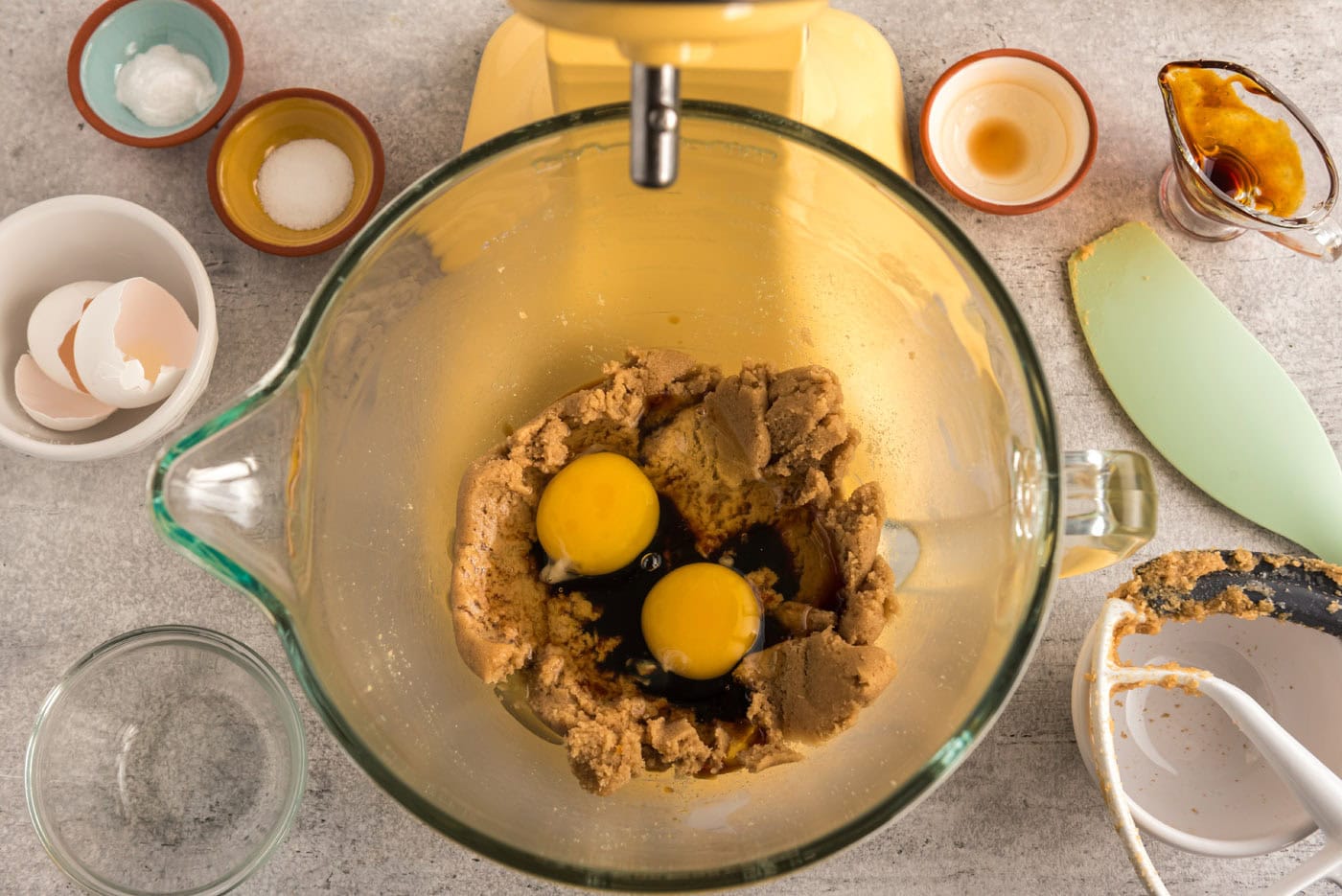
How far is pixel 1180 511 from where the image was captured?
133 centimetres

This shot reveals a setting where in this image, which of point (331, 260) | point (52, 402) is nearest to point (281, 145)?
point (331, 260)

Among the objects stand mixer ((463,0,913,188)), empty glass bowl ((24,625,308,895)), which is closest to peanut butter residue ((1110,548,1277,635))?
stand mixer ((463,0,913,188))

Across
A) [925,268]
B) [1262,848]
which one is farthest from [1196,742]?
[925,268]

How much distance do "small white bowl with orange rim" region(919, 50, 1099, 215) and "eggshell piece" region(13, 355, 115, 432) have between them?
1.10 metres

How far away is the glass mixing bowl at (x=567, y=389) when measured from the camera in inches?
36.2

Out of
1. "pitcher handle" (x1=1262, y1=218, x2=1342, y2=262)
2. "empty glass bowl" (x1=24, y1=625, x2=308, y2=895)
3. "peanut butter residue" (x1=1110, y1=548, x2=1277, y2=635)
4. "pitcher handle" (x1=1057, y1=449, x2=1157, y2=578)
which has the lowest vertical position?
"empty glass bowl" (x1=24, y1=625, x2=308, y2=895)

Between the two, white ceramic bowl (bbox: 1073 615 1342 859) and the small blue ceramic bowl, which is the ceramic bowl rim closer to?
white ceramic bowl (bbox: 1073 615 1342 859)

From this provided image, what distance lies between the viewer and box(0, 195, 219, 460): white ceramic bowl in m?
1.21

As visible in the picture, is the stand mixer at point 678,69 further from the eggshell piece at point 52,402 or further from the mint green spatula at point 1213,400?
the eggshell piece at point 52,402

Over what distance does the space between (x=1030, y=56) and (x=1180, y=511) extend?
24.5 inches

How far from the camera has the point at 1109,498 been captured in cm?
93

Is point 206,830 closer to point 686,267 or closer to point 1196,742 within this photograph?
point 686,267

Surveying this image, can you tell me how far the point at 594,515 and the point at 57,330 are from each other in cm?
72

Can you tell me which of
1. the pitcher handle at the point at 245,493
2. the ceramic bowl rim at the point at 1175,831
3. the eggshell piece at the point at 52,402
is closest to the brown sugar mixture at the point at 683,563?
the pitcher handle at the point at 245,493
